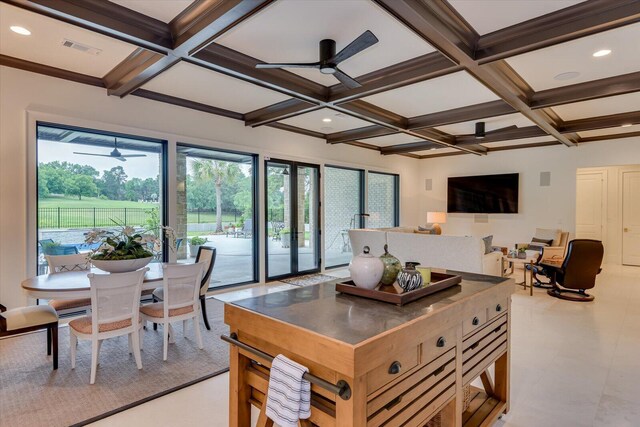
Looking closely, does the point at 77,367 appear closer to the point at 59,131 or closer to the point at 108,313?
the point at 108,313

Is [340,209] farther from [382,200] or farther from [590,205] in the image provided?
[590,205]

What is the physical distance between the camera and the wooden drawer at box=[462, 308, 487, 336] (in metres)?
1.82

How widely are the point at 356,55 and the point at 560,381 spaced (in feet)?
11.2

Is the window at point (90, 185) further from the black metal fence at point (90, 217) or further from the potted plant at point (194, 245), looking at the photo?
the potted plant at point (194, 245)

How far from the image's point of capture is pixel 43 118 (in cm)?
394

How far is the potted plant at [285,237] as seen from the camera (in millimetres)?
6648

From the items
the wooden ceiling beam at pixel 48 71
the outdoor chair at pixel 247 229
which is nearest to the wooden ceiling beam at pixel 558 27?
the outdoor chair at pixel 247 229

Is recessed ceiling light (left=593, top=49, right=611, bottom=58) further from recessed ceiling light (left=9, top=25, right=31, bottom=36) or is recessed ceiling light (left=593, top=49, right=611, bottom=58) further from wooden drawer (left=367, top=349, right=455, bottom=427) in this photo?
recessed ceiling light (left=9, top=25, right=31, bottom=36)

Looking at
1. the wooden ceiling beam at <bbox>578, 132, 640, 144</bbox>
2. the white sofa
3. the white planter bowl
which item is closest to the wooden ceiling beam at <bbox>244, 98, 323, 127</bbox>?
the white sofa

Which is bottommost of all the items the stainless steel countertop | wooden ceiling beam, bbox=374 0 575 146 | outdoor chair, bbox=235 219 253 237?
the stainless steel countertop

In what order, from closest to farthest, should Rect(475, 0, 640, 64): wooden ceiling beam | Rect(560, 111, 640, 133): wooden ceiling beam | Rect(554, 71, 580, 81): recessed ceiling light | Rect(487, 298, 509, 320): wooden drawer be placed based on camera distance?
Rect(487, 298, 509, 320): wooden drawer < Rect(475, 0, 640, 64): wooden ceiling beam < Rect(554, 71, 580, 81): recessed ceiling light < Rect(560, 111, 640, 133): wooden ceiling beam

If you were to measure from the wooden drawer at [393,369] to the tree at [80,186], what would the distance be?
4.55m

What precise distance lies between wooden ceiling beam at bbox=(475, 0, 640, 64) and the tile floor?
2.77 meters

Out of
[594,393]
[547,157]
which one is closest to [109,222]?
[594,393]
